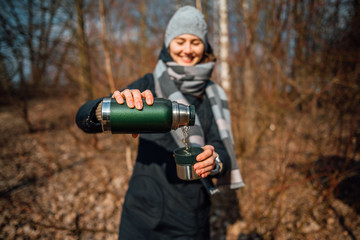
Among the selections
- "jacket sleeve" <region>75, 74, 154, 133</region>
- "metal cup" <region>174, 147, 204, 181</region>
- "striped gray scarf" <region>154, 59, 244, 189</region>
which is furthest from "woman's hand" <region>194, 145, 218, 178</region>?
"jacket sleeve" <region>75, 74, 154, 133</region>

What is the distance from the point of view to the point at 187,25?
150 centimetres

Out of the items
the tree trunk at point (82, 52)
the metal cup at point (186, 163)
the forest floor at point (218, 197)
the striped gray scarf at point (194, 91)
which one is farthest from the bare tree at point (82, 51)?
the metal cup at point (186, 163)

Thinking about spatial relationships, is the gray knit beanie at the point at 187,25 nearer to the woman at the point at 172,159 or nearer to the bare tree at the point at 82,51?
the woman at the point at 172,159

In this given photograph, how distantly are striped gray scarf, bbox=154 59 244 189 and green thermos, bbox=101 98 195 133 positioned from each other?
0.39m

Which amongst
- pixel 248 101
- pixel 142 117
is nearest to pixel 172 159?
pixel 142 117

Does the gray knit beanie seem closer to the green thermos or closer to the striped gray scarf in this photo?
the striped gray scarf

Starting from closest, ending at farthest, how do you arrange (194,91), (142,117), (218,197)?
(142,117) < (194,91) < (218,197)

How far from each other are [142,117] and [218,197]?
291cm

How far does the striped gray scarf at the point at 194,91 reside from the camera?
1.41m

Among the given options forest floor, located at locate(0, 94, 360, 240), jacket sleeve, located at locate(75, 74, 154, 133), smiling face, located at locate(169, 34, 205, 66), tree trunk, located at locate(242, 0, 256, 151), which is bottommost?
forest floor, located at locate(0, 94, 360, 240)

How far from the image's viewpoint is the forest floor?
8.36 ft

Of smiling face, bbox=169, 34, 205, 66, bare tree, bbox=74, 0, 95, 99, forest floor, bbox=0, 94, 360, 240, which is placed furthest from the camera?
bare tree, bbox=74, 0, 95, 99

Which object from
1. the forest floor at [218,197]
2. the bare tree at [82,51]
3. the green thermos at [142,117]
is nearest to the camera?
the green thermos at [142,117]

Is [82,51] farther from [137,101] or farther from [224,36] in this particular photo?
[137,101]
